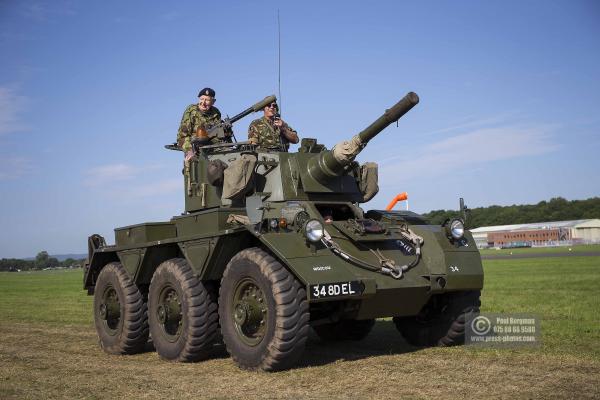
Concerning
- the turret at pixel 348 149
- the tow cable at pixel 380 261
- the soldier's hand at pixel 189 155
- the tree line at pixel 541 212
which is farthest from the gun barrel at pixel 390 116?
the tree line at pixel 541 212

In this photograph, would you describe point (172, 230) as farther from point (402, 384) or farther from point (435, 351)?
point (402, 384)

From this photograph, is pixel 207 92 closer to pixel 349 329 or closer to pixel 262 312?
pixel 349 329

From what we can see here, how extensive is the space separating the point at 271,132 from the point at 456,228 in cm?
369

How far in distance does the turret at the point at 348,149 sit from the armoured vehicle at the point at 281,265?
20 mm

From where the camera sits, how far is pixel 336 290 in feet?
29.5

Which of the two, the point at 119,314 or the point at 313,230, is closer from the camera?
the point at 313,230

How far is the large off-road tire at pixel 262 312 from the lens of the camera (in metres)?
9.04

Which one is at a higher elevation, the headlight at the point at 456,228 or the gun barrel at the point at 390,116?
the gun barrel at the point at 390,116

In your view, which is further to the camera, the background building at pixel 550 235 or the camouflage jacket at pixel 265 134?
the background building at pixel 550 235

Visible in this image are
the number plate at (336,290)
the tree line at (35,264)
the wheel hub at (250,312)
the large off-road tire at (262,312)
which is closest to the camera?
the number plate at (336,290)

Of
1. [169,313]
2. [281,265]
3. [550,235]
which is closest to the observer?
[281,265]

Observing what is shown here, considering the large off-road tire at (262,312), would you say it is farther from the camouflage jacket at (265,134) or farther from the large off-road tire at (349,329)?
the camouflage jacket at (265,134)

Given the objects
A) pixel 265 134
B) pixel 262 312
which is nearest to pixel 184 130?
pixel 265 134

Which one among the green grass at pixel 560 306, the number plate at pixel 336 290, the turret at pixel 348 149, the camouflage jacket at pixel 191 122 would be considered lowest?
the green grass at pixel 560 306
